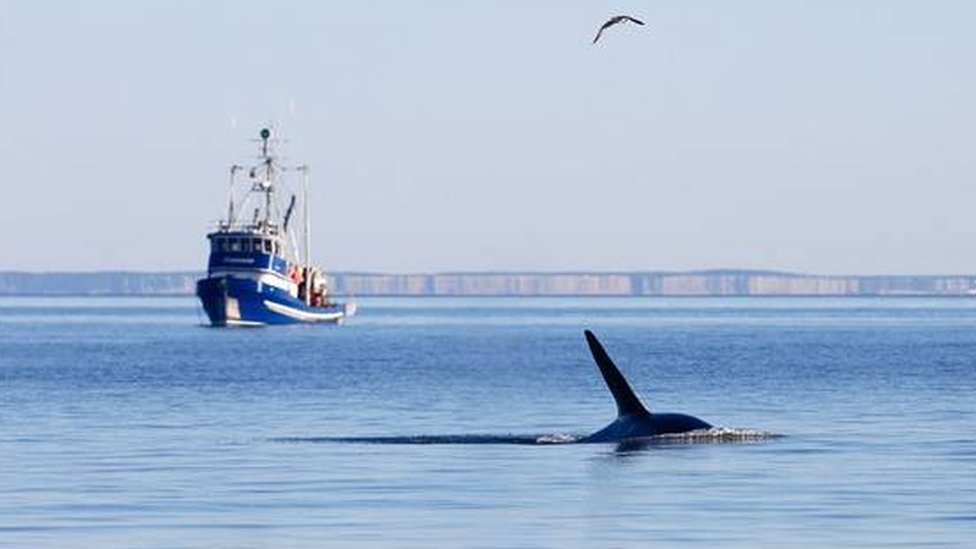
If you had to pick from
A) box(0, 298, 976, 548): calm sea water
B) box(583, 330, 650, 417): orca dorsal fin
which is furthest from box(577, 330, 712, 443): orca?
box(0, 298, 976, 548): calm sea water

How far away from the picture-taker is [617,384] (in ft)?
211

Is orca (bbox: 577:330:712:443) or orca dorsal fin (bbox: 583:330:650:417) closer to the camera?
orca dorsal fin (bbox: 583:330:650:417)

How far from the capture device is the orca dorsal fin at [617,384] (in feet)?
211

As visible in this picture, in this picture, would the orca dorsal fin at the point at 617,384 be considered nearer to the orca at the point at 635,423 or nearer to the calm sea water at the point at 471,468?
the orca at the point at 635,423

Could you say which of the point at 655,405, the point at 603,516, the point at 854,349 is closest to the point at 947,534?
the point at 603,516

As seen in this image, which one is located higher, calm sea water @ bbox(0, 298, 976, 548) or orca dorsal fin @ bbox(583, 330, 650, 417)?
orca dorsal fin @ bbox(583, 330, 650, 417)

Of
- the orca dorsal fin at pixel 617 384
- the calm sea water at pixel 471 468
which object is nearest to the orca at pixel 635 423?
the orca dorsal fin at pixel 617 384

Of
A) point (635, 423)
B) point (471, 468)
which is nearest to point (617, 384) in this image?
point (635, 423)

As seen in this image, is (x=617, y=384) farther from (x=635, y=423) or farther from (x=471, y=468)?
(x=471, y=468)

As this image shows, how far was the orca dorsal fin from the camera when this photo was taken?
6425 cm

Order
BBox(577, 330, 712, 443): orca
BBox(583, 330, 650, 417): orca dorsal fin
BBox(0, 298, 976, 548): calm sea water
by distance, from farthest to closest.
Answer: BBox(577, 330, 712, 443): orca
BBox(583, 330, 650, 417): orca dorsal fin
BBox(0, 298, 976, 548): calm sea water

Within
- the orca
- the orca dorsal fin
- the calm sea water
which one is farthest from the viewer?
the orca

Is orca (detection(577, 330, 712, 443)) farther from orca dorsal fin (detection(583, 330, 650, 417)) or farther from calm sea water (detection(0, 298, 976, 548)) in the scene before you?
calm sea water (detection(0, 298, 976, 548))

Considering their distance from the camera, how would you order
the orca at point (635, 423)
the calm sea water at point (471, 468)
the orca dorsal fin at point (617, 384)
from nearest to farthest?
the calm sea water at point (471, 468) < the orca dorsal fin at point (617, 384) < the orca at point (635, 423)
